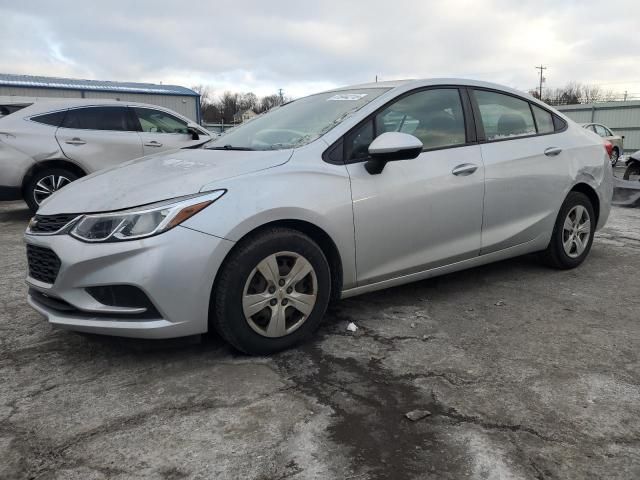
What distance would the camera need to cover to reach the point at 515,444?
2166 millimetres

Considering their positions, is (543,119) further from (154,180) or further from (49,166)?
(49,166)

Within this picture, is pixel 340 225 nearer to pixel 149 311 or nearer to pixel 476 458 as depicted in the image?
pixel 149 311

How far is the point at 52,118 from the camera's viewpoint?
282 inches

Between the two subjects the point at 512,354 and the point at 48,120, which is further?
the point at 48,120

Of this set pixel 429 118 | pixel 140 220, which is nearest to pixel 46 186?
pixel 140 220

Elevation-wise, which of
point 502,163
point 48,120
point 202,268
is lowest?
point 202,268

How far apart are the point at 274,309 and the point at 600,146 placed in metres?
3.48

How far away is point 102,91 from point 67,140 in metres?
21.4

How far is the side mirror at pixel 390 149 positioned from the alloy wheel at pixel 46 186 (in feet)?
17.3

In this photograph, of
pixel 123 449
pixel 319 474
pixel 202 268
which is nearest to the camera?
pixel 319 474

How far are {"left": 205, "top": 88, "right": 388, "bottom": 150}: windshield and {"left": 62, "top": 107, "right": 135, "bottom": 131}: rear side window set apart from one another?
4.06 metres

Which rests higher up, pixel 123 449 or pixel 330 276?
pixel 330 276

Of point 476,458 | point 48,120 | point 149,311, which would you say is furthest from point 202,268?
point 48,120

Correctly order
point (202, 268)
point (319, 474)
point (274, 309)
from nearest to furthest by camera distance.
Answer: point (319, 474)
point (202, 268)
point (274, 309)
